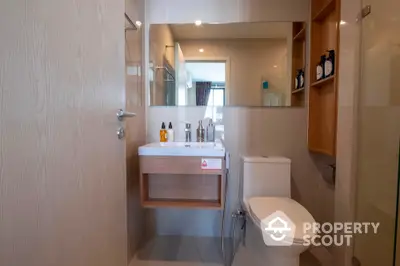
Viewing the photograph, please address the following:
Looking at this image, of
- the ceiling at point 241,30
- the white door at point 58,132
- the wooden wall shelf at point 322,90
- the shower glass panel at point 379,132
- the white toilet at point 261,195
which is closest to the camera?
the white door at point 58,132

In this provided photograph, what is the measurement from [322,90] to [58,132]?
1.97 meters

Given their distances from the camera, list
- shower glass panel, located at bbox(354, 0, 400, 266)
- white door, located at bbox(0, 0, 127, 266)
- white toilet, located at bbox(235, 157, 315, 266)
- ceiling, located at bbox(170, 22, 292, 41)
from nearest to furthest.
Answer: white door, located at bbox(0, 0, 127, 266) < shower glass panel, located at bbox(354, 0, 400, 266) < white toilet, located at bbox(235, 157, 315, 266) < ceiling, located at bbox(170, 22, 292, 41)

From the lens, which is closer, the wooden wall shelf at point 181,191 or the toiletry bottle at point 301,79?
the wooden wall shelf at point 181,191

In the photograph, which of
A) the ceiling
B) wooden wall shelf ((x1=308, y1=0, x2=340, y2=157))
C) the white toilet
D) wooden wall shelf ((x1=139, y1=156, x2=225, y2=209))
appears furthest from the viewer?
the ceiling

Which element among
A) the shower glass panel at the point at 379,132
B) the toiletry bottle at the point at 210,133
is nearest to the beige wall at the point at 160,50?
the toiletry bottle at the point at 210,133

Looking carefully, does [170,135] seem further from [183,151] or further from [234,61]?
[234,61]

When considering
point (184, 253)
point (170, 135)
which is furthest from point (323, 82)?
point (184, 253)

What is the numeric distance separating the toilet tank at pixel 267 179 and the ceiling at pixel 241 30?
1.03 m

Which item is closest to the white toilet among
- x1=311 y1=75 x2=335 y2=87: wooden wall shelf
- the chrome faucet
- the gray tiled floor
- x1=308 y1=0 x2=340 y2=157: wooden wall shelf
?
the gray tiled floor

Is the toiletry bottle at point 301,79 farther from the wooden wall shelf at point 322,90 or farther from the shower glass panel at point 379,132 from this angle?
the shower glass panel at point 379,132

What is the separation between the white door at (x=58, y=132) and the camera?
56cm

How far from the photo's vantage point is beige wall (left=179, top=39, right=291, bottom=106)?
2.28 meters

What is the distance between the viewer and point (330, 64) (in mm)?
1848

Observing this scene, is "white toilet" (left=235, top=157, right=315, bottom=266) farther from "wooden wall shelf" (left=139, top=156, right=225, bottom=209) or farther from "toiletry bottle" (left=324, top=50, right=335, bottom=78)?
"toiletry bottle" (left=324, top=50, right=335, bottom=78)
